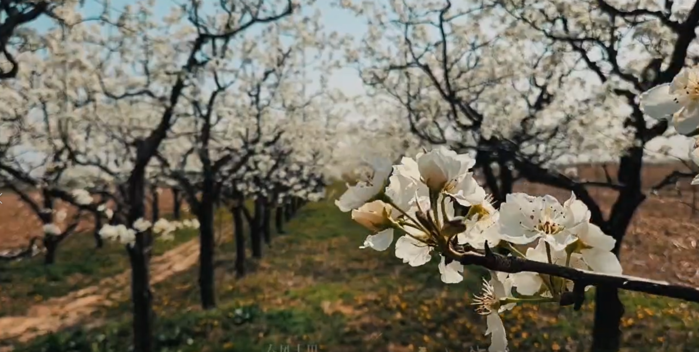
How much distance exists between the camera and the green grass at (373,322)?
891cm

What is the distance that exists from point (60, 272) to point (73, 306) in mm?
3598

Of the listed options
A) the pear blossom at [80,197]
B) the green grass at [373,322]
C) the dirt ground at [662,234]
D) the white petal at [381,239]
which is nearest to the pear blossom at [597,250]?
Answer: the white petal at [381,239]

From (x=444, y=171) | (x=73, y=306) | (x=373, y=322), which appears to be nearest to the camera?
(x=444, y=171)

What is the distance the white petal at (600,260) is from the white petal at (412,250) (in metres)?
0.33

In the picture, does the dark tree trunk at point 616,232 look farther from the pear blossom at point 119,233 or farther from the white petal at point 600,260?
the white petal at point 600,260

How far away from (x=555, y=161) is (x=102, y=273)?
13021 millimetres

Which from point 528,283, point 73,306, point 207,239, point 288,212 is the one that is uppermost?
point 528,283

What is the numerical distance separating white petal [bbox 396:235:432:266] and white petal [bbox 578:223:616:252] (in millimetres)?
326

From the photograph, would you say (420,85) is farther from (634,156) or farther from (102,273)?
(102,273)

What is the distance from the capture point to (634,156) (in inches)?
277

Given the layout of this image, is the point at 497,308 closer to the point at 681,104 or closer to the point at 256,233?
the point at 681,104

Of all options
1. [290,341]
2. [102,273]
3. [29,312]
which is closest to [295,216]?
[102,273]

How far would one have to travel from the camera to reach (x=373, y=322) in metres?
10.4

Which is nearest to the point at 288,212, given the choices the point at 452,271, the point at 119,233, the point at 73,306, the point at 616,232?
the point at 73,306
